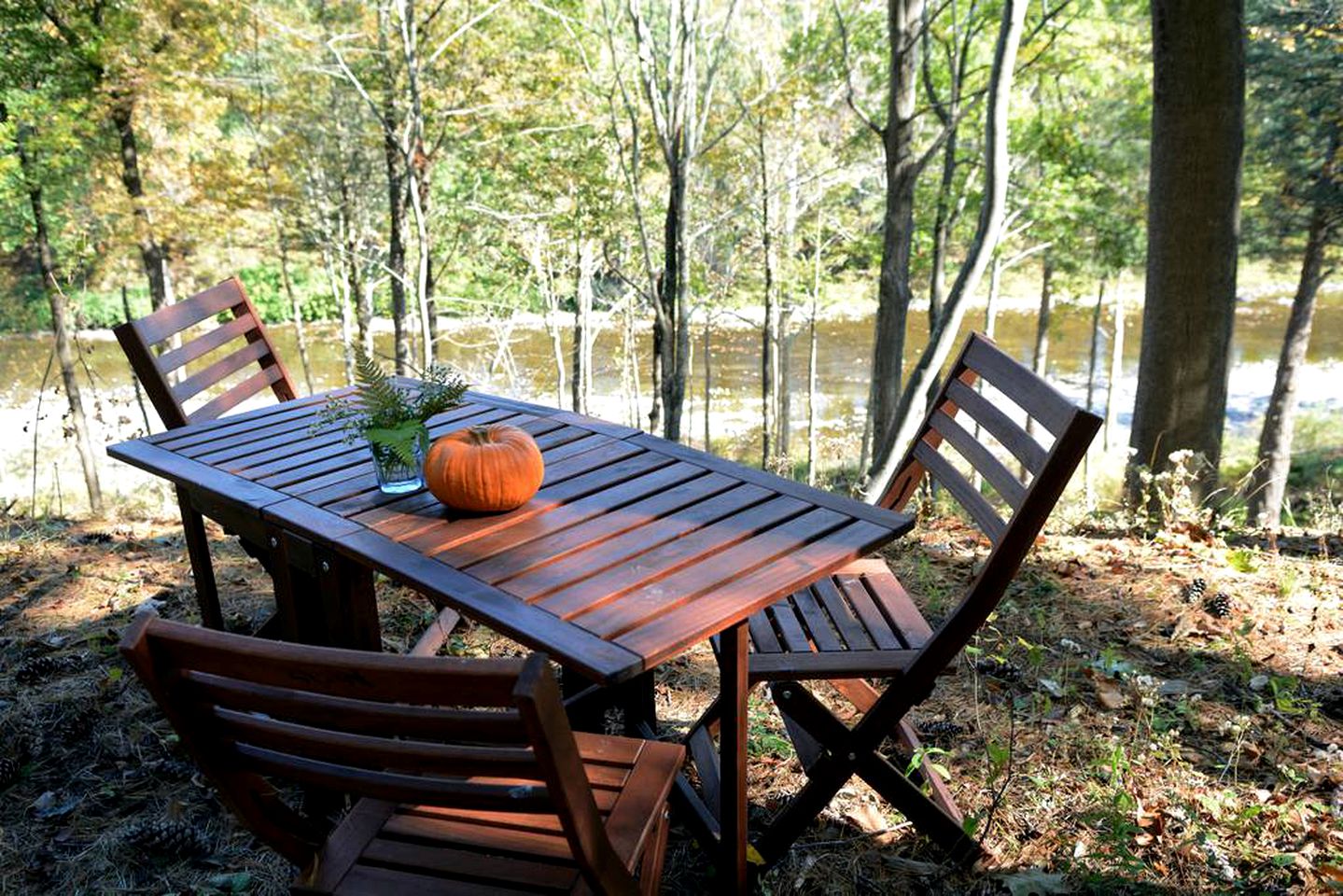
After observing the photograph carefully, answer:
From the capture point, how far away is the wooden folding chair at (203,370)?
8.52 feet

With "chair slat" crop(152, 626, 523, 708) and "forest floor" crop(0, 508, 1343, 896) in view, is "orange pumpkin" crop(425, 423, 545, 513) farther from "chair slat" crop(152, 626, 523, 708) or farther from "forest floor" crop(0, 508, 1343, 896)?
"forest floor" crop(0, 508, 1343, 896)

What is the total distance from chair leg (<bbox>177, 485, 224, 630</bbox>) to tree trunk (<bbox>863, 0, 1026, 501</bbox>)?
8.98 feet

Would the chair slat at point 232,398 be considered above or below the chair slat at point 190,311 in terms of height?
below

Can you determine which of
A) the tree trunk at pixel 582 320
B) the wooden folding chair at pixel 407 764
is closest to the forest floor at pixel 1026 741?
the wooden folding chair at pixel 407 764

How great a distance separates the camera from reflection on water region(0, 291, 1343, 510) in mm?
19453

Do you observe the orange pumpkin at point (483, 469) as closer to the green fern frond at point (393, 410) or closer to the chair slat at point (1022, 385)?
the green fern frond at point (393, 410)

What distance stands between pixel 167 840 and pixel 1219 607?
3206 millimetres

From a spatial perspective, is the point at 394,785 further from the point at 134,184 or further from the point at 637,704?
the point at 134,184

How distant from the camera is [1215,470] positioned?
426 centimetres

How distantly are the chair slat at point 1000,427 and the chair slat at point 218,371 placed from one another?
224 centimetres

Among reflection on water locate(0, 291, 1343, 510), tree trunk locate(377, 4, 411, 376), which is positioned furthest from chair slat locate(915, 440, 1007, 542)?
reflection on water locate(0, 291, 1343, 510)

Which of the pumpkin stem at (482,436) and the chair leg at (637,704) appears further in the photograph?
the chair leg at (637,704)

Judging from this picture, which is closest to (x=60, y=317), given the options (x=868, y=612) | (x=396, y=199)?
(x=396, y=199)

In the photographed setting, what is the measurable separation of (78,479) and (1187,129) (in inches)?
611
